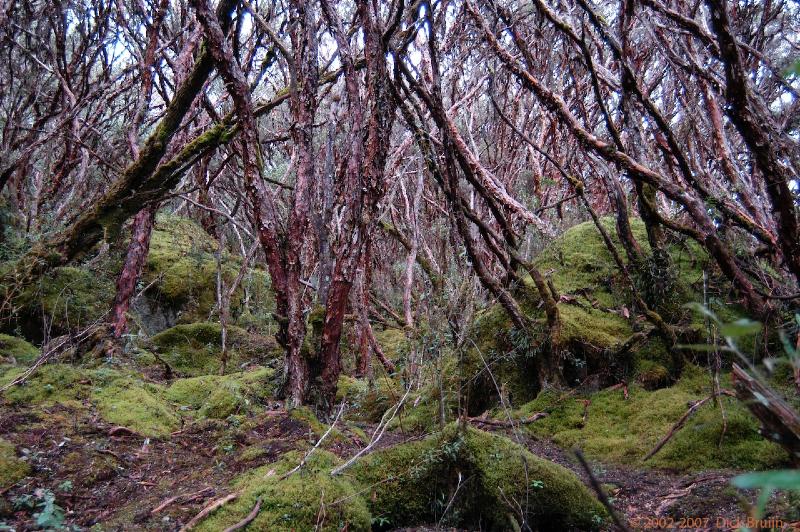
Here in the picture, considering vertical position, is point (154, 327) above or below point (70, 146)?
below

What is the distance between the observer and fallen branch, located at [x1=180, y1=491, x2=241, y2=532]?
2.35 metres

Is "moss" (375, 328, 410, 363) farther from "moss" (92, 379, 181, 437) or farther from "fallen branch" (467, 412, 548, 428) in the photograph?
"moss" (92, 379, 181, 437)

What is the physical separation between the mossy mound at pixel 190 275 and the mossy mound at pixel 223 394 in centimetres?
373

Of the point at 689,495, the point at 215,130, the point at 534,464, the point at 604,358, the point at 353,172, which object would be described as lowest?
the point at 689,495

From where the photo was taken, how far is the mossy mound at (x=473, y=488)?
2.65 metres

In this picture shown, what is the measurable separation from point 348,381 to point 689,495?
4416mm

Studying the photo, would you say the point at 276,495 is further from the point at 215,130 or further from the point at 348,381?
the point at 348,381

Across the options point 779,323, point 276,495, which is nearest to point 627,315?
point 779,323

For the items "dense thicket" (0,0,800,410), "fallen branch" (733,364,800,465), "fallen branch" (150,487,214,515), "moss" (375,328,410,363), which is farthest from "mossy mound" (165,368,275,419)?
"moss" (375,328,410,363)

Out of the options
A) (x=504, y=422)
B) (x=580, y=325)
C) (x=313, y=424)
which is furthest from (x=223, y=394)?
(x=580, y=325)

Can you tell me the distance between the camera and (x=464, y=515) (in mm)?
2762

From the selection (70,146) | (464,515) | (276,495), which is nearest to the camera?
(276,495)

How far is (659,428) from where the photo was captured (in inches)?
152

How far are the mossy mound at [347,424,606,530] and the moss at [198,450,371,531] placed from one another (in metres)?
0.15
